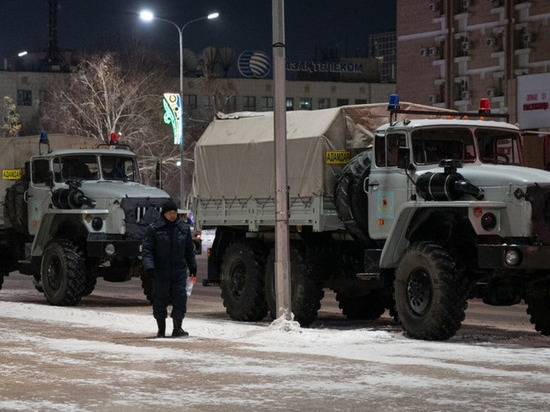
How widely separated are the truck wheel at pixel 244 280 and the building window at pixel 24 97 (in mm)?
126041

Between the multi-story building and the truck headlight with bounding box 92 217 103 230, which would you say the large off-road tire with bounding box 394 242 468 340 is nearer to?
the truck headlight with bounding box 92 217 103 230

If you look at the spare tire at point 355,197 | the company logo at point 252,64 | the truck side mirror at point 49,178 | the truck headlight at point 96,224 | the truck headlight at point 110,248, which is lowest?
the truck headlight at point 110,248

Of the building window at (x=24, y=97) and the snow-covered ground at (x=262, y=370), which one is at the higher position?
the building window at (x=24, y=97)

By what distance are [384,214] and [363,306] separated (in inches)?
140

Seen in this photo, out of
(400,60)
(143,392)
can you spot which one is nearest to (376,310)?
(143,392)

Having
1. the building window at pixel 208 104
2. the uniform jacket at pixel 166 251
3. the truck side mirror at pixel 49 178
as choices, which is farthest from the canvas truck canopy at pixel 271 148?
the building window at pixel 208 104

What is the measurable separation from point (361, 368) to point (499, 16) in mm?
68334

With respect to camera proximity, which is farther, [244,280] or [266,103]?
[266,103]

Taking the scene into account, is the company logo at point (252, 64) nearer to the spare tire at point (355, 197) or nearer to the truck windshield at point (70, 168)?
the truck windshield at point (70, 168)

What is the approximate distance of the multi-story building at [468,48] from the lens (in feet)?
255

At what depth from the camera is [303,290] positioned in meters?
19.9

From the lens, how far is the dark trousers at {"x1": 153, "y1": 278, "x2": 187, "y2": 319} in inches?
708

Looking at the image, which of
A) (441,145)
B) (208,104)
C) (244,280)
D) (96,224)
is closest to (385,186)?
(441,145)

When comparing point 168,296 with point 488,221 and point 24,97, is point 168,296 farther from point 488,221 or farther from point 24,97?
point 24,97
